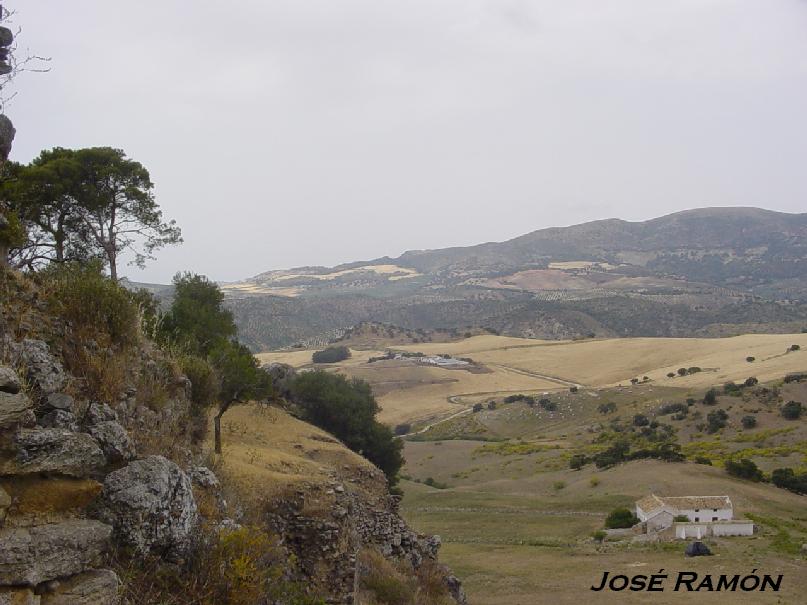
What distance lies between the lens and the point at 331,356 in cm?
10869

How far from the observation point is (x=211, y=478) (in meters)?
8.69

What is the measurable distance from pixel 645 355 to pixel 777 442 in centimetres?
5369

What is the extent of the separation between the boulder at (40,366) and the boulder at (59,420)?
274 mm

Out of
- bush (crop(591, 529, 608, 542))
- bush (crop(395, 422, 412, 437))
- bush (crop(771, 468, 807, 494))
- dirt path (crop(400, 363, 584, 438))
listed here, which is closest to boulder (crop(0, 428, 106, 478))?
bush (crop(591, 529, 608, 542))

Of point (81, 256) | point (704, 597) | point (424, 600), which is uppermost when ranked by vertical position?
point (81, 256)

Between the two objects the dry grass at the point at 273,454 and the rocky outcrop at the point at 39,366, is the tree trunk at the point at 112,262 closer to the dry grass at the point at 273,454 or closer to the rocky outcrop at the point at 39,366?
the dry grass at the point at 273,454

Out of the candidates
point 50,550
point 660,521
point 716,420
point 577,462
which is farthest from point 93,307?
point 716,420

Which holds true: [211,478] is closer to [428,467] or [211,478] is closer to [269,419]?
[269,419]

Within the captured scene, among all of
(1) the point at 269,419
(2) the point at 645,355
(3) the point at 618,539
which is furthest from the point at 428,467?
(2) the point at 645,355

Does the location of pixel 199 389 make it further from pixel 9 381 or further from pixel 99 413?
pixel 9 381

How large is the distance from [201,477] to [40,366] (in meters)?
2.71

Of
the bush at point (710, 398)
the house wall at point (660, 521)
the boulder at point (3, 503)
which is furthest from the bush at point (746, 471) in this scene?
the boulder at point (3, 503)

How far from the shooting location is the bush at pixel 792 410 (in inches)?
2279

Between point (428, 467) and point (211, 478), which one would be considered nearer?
point (211, 478)
